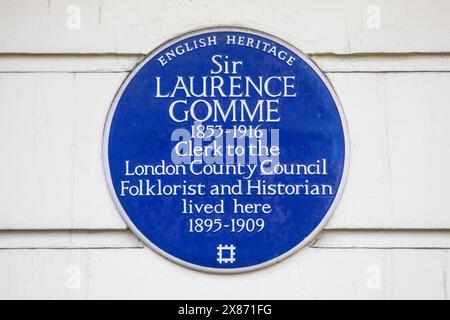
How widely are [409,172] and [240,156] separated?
0.74 meters

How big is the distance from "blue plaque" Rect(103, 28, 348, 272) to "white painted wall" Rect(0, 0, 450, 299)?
63 mm

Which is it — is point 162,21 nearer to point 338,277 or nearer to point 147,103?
point 147,103

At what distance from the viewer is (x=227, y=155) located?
4.20m

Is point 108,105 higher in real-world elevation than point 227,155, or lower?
higher

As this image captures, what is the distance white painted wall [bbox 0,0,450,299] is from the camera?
4172 mm

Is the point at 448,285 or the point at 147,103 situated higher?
the point at 147,103

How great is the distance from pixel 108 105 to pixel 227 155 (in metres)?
0.57

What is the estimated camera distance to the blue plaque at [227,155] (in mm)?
4168

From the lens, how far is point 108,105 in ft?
14.0

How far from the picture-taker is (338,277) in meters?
4.16

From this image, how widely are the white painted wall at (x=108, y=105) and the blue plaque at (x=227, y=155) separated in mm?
63

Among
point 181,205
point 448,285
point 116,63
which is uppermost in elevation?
point 116,63

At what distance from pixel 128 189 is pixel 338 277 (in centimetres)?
99


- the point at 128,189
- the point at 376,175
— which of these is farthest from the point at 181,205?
the point at 376,175
